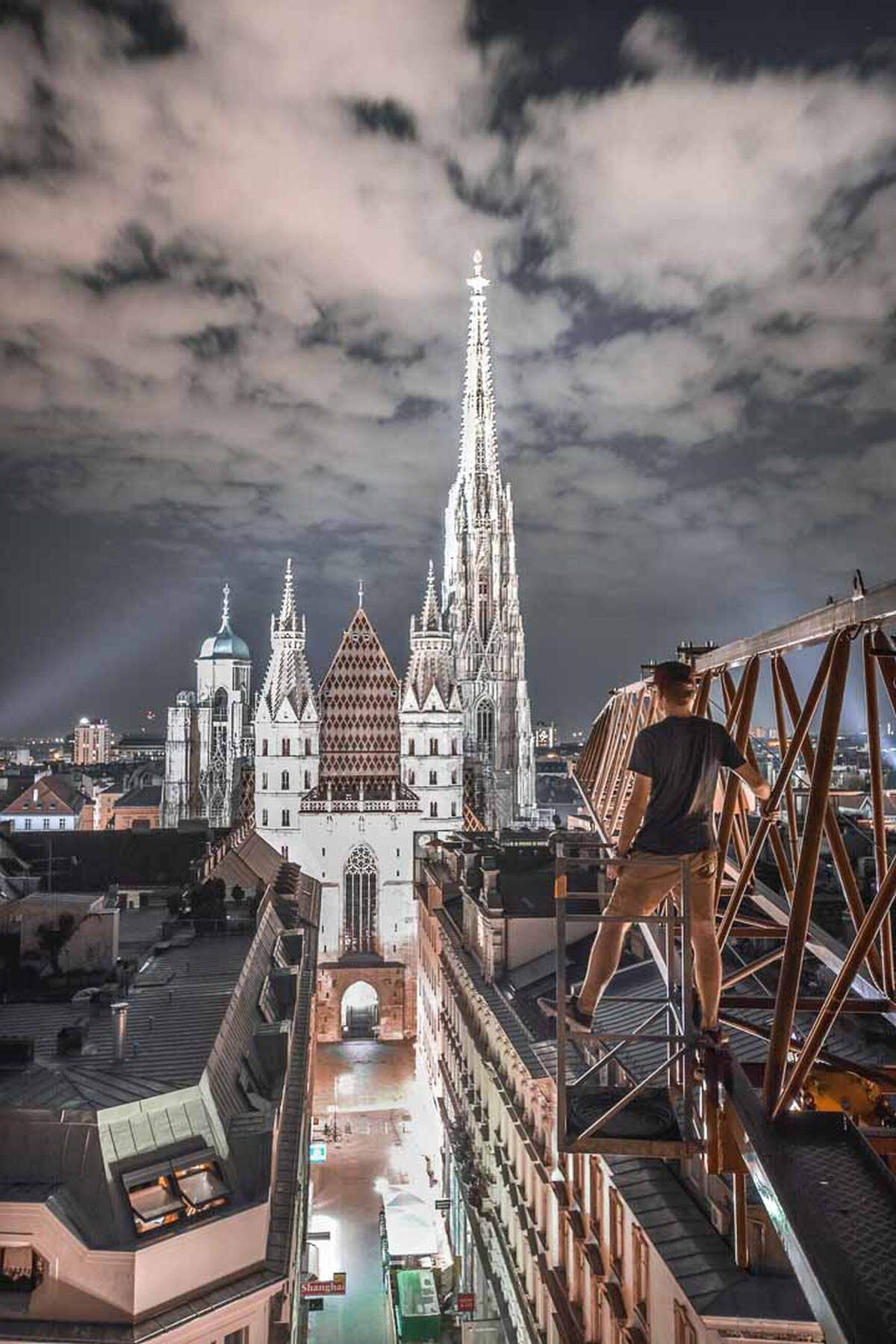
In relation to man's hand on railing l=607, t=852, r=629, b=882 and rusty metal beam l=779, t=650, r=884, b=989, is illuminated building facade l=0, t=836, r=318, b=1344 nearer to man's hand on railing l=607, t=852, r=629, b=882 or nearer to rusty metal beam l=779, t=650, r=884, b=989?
man's hand on railing l=607, t=852, r=629, b=882

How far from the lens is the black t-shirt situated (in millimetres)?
9227

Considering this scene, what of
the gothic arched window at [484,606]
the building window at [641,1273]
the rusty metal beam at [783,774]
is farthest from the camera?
the gothic arched window at [484,606]

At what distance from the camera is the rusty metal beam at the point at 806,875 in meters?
7.49

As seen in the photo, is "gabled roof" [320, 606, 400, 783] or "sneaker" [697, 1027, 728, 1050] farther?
"gabled roof" [320, 606, 400, 783]

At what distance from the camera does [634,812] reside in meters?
9.07

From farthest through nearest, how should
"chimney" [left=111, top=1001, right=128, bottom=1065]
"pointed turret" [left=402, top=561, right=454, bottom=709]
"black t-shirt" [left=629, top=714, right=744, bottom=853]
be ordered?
"pointed turret" [left=402, top=561, right=454, bottom=709] → "chimney" [left=111, top=1001, right=128, bottom=1065] → "black t-shirt" [left=629, top=714, right=744, bottom=853]

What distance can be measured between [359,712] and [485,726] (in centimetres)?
2353

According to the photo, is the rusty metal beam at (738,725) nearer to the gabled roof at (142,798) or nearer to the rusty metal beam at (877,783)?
the rusty metal beam at (877,783)

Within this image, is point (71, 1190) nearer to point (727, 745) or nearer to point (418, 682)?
point (727, 745)

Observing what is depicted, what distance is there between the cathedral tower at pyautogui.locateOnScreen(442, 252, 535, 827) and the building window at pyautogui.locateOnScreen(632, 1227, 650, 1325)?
7775cm

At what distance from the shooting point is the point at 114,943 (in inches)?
1065

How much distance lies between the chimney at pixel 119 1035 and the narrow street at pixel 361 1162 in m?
20.1

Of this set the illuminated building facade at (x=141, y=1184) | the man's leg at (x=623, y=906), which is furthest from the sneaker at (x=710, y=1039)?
the illuminated building facade at (x=141, y=1184)

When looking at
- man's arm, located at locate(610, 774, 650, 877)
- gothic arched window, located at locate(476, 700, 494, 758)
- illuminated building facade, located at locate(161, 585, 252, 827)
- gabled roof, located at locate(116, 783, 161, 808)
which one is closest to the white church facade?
gothic arched window, located at locate(476, 700, 494, 758)
